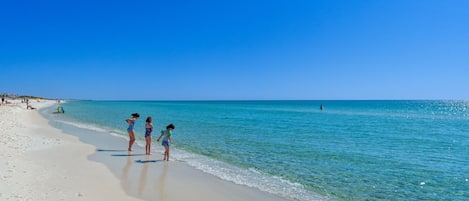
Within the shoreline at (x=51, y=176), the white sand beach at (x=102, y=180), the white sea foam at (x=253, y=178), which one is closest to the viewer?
the shoreline at (x=51, y=176)

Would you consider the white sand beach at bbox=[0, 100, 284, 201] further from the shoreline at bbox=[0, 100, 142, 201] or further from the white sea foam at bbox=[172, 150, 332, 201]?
the white sea foam at bbox=[172, 150, 332, 201]

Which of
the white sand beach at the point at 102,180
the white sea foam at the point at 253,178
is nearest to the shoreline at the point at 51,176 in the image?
the white sand beach at the point at 102,180

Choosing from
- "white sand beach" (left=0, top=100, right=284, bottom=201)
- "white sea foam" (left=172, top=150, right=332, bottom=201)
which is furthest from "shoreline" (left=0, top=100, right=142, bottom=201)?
"white sea foam" (left=172, top=150, right=332, bottom=201)

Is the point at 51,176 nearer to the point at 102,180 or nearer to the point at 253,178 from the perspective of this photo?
the point at 102,180

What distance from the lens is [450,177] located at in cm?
1238

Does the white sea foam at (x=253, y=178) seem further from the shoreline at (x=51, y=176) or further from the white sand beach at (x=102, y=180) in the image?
the shoreline at (x=51, y=176)

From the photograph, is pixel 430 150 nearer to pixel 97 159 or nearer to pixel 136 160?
pixel 136 160

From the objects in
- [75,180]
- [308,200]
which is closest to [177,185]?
[75,180]

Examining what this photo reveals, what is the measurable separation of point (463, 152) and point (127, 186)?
63.1 ft

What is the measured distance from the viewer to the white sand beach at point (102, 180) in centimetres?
803

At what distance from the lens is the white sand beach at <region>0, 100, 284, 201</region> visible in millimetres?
8031

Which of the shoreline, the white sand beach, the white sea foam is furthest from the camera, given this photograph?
the white sea foam

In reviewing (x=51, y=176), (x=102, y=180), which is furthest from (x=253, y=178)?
(x=51, y=176)

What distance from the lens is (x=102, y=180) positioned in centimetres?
974
